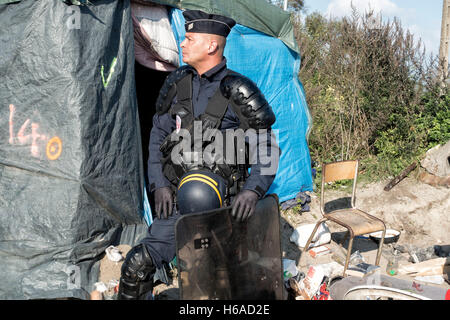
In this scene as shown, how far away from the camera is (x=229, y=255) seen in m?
1.97

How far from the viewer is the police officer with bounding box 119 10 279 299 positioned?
87.5 inches

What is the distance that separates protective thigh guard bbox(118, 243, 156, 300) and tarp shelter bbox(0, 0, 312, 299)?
3.50 feet

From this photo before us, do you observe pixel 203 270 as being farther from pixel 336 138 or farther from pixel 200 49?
pixel 336 138

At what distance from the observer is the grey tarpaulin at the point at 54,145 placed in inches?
123

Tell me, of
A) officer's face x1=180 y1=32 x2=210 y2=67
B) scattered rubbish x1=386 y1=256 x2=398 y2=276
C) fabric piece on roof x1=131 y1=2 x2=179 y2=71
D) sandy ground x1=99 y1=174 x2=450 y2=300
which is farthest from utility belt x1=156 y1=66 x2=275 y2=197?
scattered rubbish x1=386 y1=256 x2=398 y2=276

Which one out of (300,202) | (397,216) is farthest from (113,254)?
(397,216)

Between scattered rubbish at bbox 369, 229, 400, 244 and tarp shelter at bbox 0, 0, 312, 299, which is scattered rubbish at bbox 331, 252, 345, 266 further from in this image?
tarp shelter at bbox 0, 0, 312, 299

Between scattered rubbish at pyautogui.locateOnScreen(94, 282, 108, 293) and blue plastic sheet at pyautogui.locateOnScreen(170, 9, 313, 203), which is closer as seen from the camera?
scattered rubbish at pyautogui.locateOnScreen(94, 282, 108, 293)

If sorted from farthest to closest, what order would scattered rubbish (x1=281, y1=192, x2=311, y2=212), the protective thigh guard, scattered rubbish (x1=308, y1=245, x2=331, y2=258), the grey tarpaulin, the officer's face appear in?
scattered rubbish (x1=281, y1=192, x2=311, y2=212) → scattered rubbish (x1=308, y1=245, x2=331, y2=258) → the grey tarpaulin → the officer's face → the protective thigh guard

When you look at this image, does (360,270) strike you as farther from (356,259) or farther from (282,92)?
(282,92)

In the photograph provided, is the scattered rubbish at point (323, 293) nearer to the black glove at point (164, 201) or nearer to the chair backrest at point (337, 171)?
the chair backrest at point (337, 171)

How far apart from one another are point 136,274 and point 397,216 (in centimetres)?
432

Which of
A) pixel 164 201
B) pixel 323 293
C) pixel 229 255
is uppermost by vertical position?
pixel 164 201
